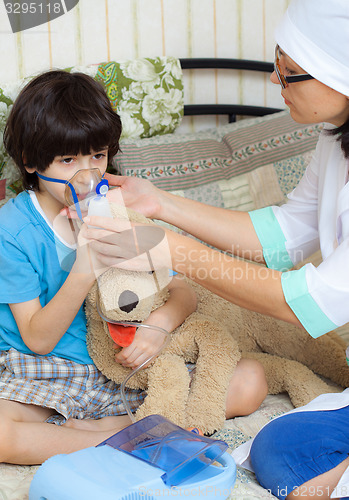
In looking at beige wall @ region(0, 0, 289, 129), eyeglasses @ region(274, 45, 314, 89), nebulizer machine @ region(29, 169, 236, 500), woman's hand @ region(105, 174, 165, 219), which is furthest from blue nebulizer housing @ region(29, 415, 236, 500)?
beige wall @ region(0, 0, 289, 129)

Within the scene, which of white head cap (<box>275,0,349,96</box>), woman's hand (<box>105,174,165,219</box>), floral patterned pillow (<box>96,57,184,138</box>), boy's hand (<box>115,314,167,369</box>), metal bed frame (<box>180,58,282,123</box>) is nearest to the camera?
white head cap (<box>275,0,349,96</box>)

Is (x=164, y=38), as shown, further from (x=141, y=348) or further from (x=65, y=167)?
(x=141, y=348)

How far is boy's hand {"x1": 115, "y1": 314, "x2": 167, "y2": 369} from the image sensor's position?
4.11ft

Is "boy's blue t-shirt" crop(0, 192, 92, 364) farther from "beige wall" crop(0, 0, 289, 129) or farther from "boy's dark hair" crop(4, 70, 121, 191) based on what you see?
"beige wall" crop(0, 0, 289, 129)

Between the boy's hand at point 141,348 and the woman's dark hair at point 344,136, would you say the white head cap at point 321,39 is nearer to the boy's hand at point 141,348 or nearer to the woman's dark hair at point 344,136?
the woman's dark hair at point 344,136

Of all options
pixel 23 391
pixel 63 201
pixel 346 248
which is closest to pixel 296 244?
pixel 346 248

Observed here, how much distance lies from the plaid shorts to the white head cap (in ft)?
2.72

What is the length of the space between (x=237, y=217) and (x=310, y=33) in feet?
1.80

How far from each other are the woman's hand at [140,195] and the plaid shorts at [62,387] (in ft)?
1.37

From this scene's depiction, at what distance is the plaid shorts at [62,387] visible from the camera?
1.27 m

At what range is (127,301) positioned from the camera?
1.11 metres

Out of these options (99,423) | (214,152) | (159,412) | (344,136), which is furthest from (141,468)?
(214,152)

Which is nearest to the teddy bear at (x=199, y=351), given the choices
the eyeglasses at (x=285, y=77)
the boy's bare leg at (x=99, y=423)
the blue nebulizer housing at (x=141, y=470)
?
the boy's bare leg at (x=99, y=423)

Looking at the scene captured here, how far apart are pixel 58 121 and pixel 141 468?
2.51ft
